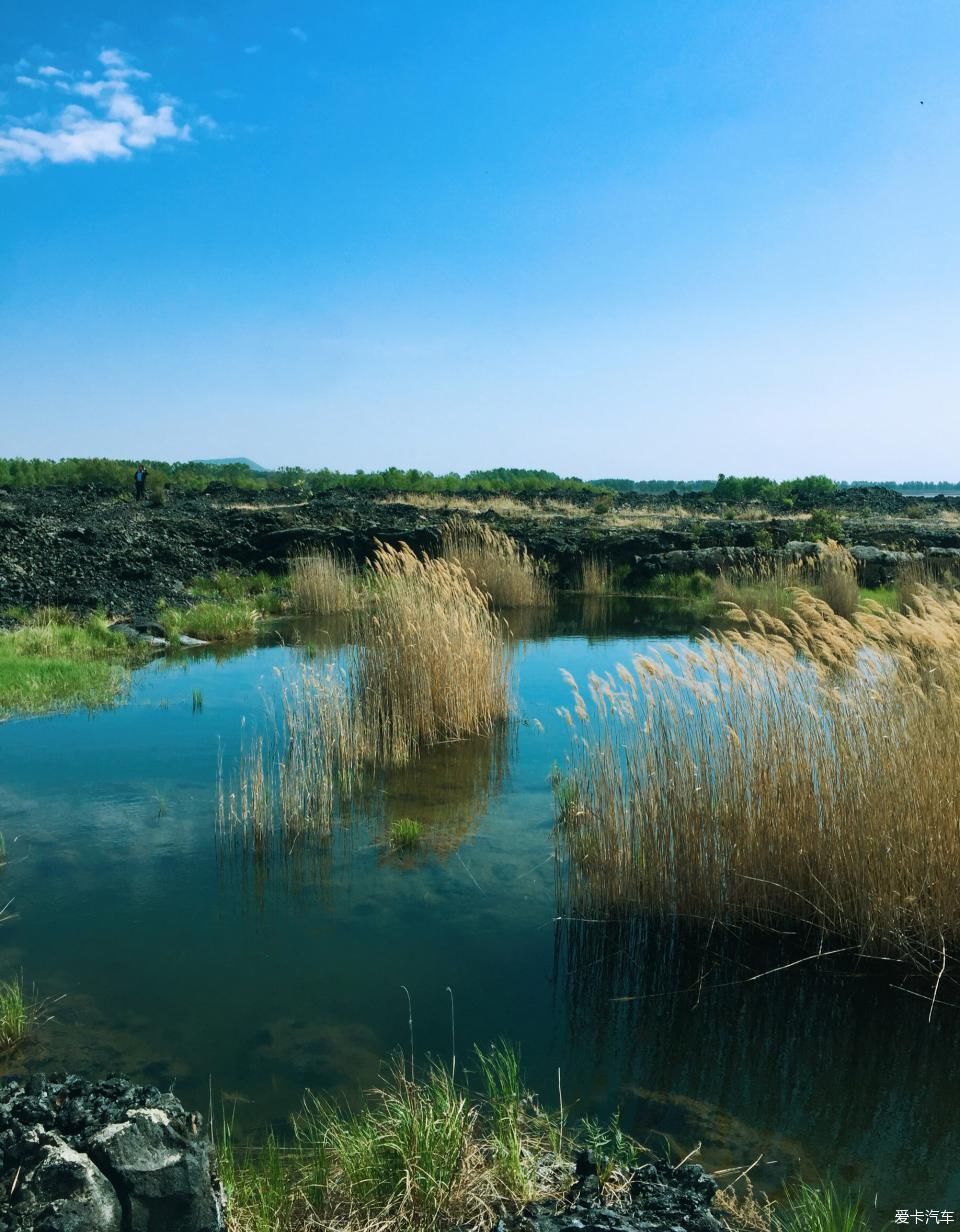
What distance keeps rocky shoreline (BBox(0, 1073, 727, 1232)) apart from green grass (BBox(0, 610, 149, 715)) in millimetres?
7928

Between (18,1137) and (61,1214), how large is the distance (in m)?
0.35

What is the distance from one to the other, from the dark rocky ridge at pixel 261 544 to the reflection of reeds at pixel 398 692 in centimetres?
834

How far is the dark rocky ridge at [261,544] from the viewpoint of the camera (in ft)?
58.1

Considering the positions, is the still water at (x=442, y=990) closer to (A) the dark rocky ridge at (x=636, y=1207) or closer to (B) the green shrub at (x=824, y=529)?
(A) the dark rocky ridge at (x=636, y=1207)

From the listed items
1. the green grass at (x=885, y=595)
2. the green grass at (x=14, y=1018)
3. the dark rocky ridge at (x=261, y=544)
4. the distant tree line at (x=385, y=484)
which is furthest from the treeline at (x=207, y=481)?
the green grass at (x=14, y=1018)

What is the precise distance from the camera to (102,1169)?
276 centimetres

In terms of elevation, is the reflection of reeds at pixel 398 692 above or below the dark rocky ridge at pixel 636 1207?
above

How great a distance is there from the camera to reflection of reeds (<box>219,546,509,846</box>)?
26.6 feet

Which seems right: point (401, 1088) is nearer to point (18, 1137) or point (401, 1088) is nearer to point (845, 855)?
point (18, 1137)

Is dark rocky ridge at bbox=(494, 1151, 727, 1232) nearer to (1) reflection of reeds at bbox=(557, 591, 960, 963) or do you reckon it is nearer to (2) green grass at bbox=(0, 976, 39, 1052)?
(1) reflection of reeds at bbox=(557, 591, 960, 963)

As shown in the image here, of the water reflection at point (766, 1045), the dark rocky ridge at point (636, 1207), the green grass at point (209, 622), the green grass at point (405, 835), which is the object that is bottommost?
the water reflection at point (766, 1045)

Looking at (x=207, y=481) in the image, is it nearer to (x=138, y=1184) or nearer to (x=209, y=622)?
(x=209, y=622)

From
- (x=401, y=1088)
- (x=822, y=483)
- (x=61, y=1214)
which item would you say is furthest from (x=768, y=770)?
(x=822, y=483)

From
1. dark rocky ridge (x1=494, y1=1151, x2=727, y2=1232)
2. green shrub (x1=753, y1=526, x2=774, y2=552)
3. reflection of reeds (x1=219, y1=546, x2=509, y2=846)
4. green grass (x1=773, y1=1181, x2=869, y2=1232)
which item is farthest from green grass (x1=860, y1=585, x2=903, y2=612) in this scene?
dark rocky ridge (x1=494, y1=1151, x2=727, y2=1232)
